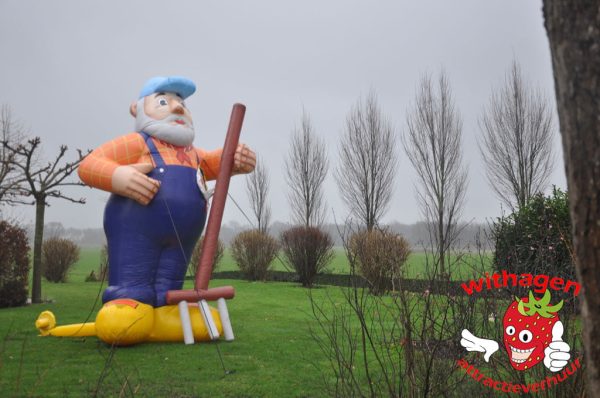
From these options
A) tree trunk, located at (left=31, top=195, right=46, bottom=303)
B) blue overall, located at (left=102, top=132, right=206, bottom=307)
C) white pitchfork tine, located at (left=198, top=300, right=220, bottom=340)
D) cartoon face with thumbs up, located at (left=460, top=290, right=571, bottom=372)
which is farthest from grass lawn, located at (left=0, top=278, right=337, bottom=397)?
tree trunk, located at (left=31, top=195, right=46, bottom=303)

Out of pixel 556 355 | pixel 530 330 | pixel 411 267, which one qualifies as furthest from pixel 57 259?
pixel 556 355

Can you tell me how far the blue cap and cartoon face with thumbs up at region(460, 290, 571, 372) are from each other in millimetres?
4675

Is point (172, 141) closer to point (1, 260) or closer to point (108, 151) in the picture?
point (108, 151)

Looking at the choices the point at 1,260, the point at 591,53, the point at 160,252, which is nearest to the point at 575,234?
the point at 591,53

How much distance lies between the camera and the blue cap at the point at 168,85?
6.18 meters

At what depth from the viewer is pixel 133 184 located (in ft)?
17.7

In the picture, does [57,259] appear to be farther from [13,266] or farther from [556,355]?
[556,355]

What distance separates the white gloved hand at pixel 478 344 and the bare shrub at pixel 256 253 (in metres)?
12.4

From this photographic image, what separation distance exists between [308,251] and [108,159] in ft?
27.1

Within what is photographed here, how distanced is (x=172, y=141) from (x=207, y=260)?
1.49m

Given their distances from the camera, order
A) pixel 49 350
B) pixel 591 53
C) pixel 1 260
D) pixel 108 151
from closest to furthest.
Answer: pixel 591 53
pixel 49 350
pixel 108 151
pixel 1 260

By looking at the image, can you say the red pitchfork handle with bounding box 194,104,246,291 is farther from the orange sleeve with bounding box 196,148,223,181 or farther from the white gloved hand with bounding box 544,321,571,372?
the white gloved hand with bounding box 544,321,571,372

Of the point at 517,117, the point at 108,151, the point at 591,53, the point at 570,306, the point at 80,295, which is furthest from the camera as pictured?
the point at 517,117

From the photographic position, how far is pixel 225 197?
5.96m
